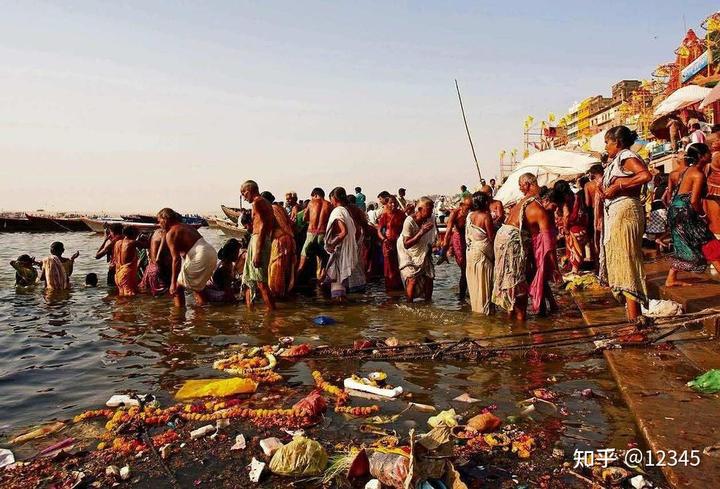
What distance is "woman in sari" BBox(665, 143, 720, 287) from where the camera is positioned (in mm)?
5602

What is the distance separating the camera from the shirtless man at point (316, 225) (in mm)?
8930

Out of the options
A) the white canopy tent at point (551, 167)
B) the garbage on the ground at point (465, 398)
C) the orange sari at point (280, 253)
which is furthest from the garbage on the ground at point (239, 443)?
the white canopy tent at point (551, 167)

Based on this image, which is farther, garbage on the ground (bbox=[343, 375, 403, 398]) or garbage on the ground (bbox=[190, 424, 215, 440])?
garbage on the ground (bbox=[343, 375, 403, 398])

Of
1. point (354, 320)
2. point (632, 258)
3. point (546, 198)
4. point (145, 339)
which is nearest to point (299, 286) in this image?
point (354, 320)

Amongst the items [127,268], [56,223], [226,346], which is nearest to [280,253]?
[226,346]

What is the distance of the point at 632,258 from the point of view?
15.4 feet

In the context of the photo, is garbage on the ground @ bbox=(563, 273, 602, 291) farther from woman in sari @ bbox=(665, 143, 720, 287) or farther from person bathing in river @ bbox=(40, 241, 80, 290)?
person bathing in river @ bbox=(40, 241, 80, 290)

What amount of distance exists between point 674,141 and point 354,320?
1628cm

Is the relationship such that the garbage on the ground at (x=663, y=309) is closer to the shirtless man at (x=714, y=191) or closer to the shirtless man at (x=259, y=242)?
the shirtless man at (x=714, y=191)

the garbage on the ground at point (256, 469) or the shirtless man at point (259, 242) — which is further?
the shirtless man at point (259, 242)

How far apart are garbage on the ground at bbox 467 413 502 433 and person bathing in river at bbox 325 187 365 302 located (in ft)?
16.9

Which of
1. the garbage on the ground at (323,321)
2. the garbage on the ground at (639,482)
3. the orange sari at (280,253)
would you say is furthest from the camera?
the orange sari at (280,253)

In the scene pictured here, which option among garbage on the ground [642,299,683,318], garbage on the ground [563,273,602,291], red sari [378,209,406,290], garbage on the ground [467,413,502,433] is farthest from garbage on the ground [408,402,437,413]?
red sari [378,209,406,290]

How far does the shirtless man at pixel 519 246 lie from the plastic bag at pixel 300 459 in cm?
393
